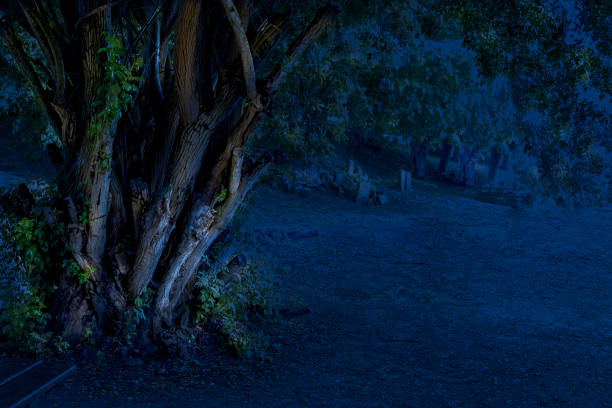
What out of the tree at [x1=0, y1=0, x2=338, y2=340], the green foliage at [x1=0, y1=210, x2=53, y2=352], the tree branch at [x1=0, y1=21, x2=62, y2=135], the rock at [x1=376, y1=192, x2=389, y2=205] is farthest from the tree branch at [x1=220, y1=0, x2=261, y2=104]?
the rock at [x1=376, y1=192, x2=389, y2=205]

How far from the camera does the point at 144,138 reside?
598 cm

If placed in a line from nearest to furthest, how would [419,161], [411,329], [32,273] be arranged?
[32,273], [411,329], [419,161]

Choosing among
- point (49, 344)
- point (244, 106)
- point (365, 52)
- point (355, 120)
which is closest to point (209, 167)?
point (244, 106)

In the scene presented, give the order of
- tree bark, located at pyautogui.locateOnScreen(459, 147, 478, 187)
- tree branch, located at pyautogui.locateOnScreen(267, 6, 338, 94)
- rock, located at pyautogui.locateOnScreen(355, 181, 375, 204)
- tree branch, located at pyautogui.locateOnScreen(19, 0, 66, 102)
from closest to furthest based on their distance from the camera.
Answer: tree branch, located at pyautogui.locateOnScreen(19, 0, 66, 102) → tree branch, located at pyautogui.locateOnScreen(267, 6, 338, 94) → rock, located at pyautogui.locateOnScreen(355, 181, 375, 204) → tree bark, located at pyautogui.locateOnScreen(459, 147, 478, 187)

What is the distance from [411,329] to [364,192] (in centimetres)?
1172

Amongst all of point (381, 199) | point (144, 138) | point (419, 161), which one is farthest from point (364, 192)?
point (144, 138)

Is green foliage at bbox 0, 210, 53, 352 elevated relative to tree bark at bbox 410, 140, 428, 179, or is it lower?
lower

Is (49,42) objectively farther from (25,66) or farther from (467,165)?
(467,165)

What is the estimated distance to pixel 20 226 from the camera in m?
5.39

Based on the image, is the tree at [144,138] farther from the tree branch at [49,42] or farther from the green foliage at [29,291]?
the green foliage at [29,291]

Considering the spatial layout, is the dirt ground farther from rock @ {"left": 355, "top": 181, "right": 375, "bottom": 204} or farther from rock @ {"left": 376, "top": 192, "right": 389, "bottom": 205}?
rock @ {"left": 376, "top": 192, "right": 389, "bottom": 205}

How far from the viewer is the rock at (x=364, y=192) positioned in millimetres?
18703

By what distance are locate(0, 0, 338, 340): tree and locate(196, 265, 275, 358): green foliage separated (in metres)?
0.25

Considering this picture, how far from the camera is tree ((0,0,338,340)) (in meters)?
5.28
